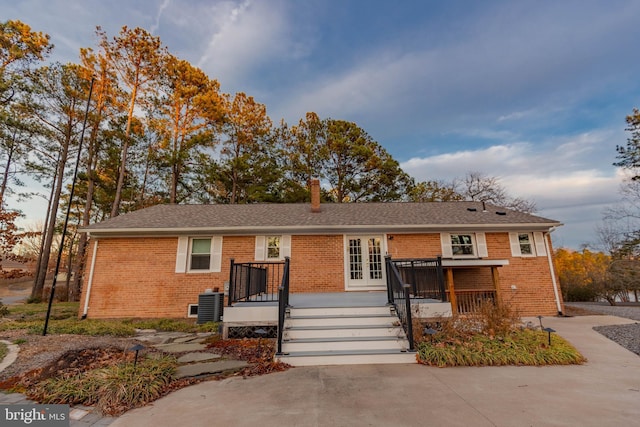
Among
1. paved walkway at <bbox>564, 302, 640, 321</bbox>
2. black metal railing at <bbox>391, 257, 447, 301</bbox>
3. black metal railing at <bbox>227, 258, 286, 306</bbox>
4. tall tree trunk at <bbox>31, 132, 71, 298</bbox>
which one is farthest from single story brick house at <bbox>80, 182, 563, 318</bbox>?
tall tree trunk at <bbox>31, 132, 71, 298</bbox>

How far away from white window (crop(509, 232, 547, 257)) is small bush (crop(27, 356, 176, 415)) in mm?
11426

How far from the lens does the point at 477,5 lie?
9.26 m

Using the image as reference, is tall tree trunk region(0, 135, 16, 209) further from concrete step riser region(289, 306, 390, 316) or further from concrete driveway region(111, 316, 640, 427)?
concrete driveway region(111, 316, 640, 427)

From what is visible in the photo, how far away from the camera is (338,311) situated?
5555mm

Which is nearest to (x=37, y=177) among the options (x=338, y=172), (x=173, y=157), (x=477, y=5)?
(x=173, y=157)

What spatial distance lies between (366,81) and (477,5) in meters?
4.92

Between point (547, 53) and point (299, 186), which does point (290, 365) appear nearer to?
point (547, 53)

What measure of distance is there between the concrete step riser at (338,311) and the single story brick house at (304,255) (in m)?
3.58

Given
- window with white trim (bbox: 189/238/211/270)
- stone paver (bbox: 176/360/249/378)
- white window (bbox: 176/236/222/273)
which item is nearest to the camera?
stone paver (bbox: 176/360/249/378)

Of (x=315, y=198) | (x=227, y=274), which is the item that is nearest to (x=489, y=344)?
(x=227, y=274)

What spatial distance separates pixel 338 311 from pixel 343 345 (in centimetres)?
91

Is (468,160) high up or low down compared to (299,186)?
up

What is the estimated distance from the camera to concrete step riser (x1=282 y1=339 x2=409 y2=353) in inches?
183

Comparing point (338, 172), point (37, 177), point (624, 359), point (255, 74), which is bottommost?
point (624, 359)
